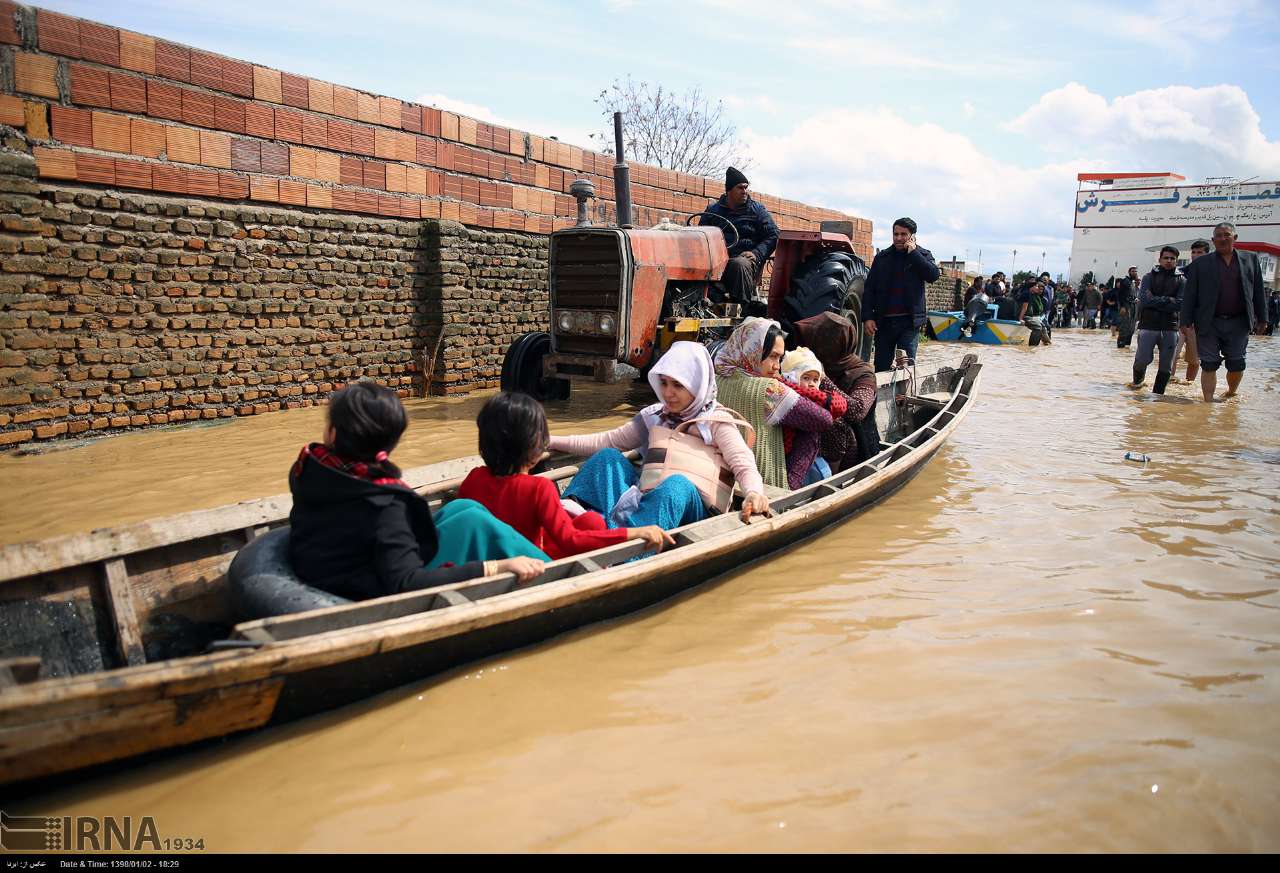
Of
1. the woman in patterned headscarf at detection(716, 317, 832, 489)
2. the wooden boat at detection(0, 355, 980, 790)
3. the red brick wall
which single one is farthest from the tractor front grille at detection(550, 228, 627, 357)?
the wooden boat at detection(0, 355, 980, 790)

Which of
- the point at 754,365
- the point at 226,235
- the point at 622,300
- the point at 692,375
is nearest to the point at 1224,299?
the point at 622,300

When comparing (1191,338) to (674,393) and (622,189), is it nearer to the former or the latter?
(622,189)

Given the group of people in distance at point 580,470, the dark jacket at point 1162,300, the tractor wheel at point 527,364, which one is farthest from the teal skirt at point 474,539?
the dark jacket at point 1162,300

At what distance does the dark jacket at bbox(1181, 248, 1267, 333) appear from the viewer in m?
8.48

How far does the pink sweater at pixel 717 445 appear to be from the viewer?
12.7ft

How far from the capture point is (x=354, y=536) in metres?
2.62

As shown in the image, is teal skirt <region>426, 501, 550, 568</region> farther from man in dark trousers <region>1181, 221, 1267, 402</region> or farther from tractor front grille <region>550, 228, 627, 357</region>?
man in dark trousers <region>1181, 221, 1267, 402</region>

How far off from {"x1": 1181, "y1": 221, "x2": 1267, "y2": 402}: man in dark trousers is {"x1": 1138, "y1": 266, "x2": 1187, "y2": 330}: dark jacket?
1174mm

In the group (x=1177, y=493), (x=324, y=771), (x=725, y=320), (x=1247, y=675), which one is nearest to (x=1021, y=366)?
(x=725, y=320)

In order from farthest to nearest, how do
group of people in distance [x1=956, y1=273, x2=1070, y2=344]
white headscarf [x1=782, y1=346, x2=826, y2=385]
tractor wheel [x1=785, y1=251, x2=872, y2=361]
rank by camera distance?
1. group of people in distance [x1=956, y1=273, x2=1070, y2=344]
2. tractor wheel [x1=785, y1=251, x2=872, y2=361]
3. white headscarf [x1=782, y1=346, x2=826, y2=385]

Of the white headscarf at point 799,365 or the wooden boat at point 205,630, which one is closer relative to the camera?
the wooden boat at point 205,630

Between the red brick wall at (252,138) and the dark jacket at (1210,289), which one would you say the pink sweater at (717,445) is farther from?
the dark jacket at (1210,289)
